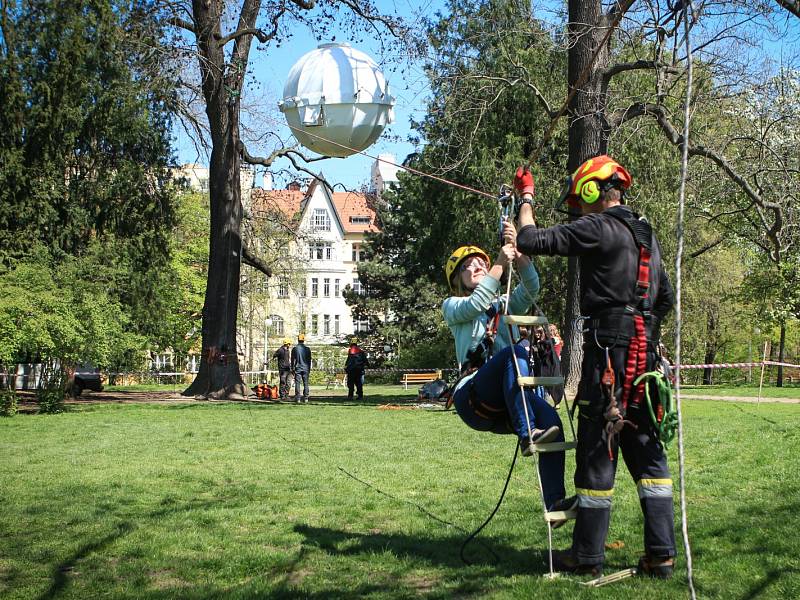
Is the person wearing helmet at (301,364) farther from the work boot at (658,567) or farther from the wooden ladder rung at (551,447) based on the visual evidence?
the work boot at (658,567)

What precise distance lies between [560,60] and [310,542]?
20643 millimetres

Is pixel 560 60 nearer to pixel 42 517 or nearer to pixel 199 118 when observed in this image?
pixel 199 118

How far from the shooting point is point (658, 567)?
5.15 metres

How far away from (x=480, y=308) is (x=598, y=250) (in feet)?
2.80

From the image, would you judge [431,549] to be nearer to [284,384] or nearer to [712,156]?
[712,156]

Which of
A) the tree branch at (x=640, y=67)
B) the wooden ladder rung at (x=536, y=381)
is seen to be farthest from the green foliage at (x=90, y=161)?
the wooden ladder rung at (x=536, y=381)

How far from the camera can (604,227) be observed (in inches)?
204

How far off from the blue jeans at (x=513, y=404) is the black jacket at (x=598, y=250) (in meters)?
0.60

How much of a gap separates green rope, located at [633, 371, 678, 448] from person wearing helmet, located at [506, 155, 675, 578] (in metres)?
0.04

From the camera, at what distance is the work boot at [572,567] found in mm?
5176

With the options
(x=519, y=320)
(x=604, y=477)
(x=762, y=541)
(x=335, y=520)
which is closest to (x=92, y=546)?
(x=335, y=520)

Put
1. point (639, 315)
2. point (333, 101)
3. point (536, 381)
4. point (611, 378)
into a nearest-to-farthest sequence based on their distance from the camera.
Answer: point (611, 378), point (639, 315), point (536, 381), point (333, 101)

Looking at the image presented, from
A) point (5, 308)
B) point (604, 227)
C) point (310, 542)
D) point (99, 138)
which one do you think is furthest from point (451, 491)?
point (99, 138)

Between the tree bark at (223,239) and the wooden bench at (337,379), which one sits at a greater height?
the tree bark at (223,239)
